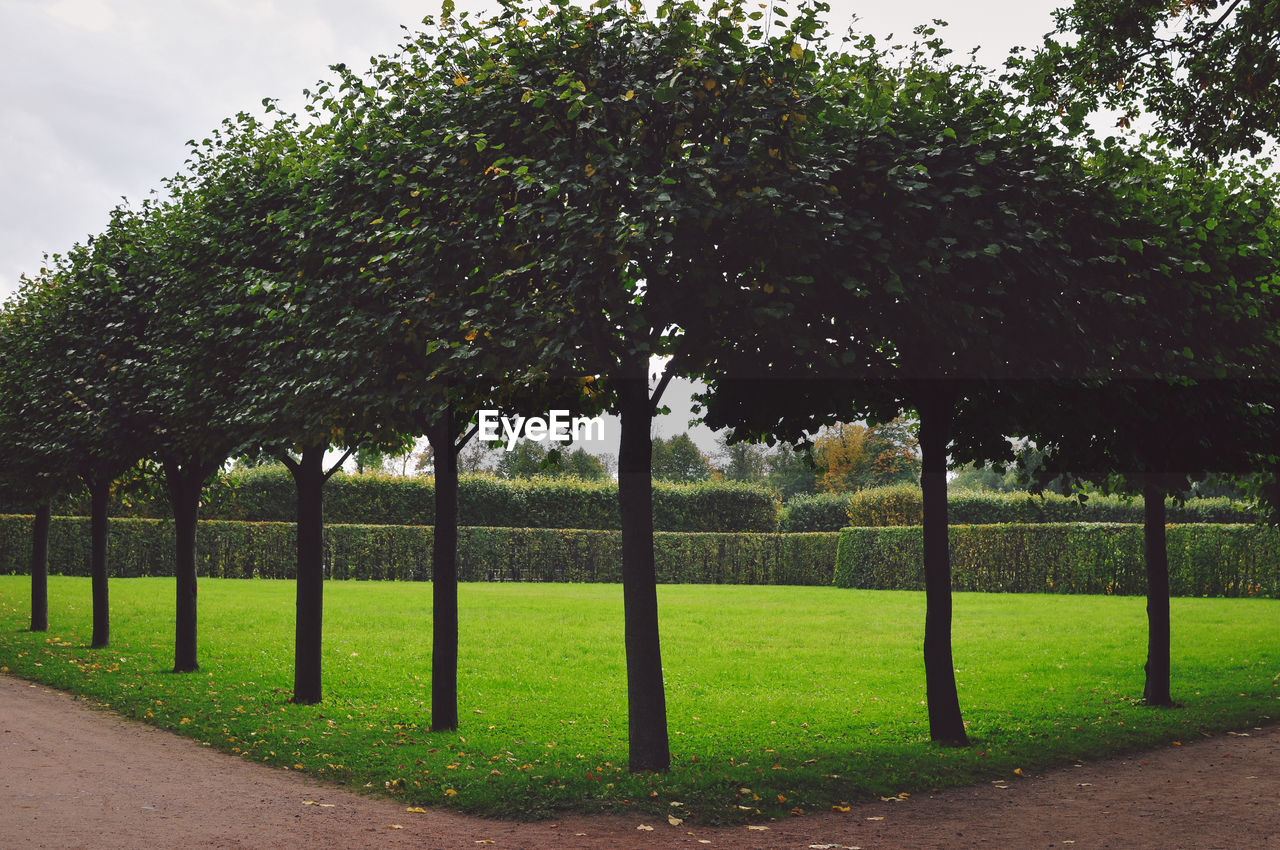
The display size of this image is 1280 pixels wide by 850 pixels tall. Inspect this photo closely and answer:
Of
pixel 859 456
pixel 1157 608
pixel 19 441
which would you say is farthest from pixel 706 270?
pixel 859 456

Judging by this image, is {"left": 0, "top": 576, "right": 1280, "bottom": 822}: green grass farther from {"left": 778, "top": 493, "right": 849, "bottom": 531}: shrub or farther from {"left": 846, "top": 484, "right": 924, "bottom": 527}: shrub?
{"left": 778, "top": 493, "right": 849, "bottom": 531}: shrub

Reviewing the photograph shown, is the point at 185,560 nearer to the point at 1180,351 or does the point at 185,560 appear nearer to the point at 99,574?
the point at 99,574

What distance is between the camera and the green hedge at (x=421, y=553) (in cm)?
3131

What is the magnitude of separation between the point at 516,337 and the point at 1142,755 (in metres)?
7.48

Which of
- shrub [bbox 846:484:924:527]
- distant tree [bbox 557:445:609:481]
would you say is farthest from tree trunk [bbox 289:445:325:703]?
distant tree [bbox 557:445:609:481]

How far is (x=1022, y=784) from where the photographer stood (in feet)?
29.8

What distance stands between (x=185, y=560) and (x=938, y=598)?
10677 millimetres

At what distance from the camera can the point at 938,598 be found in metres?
10.6

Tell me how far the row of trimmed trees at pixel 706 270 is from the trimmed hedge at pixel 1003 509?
22187mm

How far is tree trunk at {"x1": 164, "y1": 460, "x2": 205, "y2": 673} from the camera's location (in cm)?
1514

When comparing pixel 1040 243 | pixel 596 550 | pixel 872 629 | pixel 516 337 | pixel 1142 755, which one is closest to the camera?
pixel 516 337

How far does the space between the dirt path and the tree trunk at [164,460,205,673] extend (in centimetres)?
507

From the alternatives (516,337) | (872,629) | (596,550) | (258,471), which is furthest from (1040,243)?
(258,471)

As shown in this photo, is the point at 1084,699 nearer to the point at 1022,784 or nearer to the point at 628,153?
the point at 1022,784
